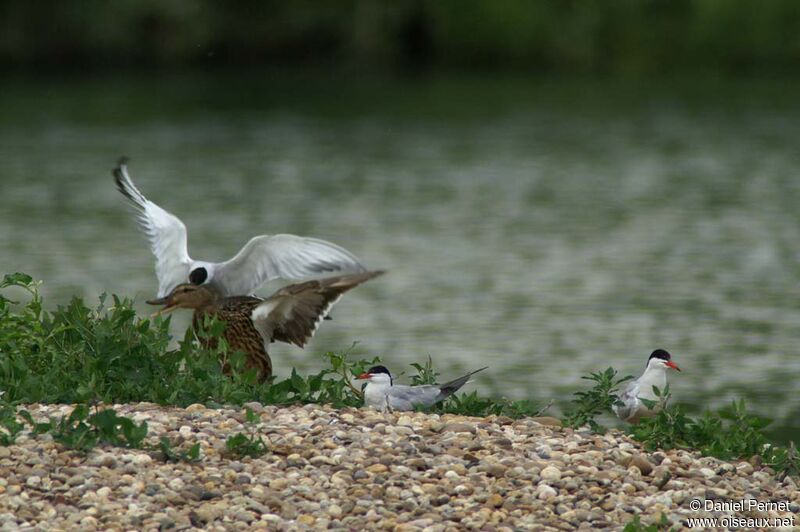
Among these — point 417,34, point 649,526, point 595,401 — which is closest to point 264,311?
point 595,401

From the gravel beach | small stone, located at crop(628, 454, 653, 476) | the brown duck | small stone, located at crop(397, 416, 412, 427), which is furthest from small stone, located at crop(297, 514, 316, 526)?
the brown duck

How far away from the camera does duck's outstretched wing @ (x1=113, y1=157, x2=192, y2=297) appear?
349 inches

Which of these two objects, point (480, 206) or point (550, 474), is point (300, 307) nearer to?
point (550, 474)

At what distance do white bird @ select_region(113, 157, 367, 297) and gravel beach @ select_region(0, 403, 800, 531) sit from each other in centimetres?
127

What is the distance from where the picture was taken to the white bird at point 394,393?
7539 millimetres

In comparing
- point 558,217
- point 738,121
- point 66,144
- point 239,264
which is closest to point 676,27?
point 738,121

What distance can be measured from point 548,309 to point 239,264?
20.7 ft

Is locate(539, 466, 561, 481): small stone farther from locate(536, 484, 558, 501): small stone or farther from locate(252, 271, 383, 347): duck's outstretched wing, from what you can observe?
locate(252, 271, 383, 347): duck's outstretched wing

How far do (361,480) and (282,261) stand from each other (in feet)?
7.25

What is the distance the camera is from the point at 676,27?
39812 mm

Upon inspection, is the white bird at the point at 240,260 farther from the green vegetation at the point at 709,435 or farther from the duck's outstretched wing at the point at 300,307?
the green vegetation at the point at 709,435

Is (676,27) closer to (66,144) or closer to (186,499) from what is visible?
(66,144)

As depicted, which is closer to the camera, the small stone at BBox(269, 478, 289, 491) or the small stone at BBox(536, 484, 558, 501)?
the small stone at BBox(269, 478, 289, 491)

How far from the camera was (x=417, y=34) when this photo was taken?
142ft
